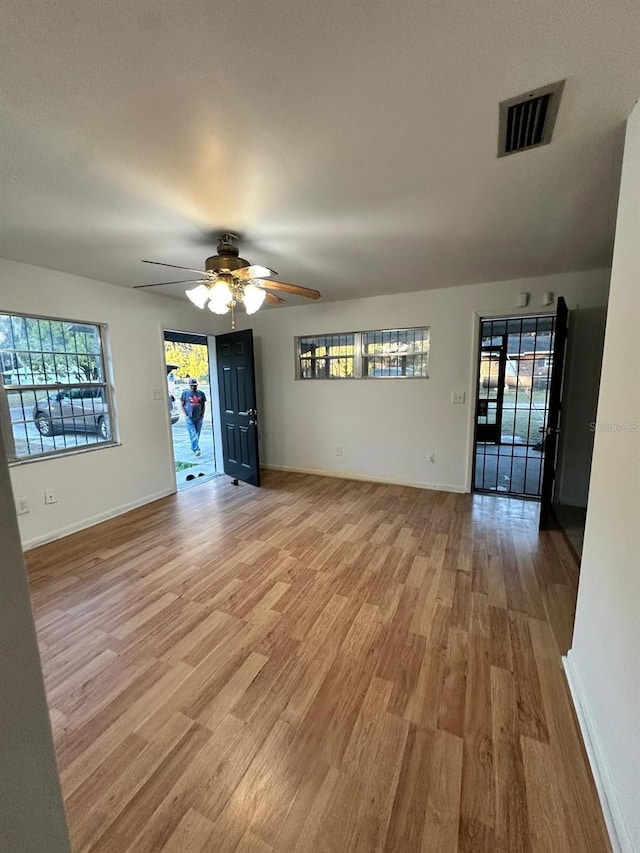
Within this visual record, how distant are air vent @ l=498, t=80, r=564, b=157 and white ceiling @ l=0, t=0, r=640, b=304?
0.04 metres

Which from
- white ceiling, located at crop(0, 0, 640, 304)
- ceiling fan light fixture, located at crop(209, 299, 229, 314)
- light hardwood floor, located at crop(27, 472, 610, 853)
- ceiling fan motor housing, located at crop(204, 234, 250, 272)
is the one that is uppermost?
white ceiling, located at crop(0, 0, 640, 304)

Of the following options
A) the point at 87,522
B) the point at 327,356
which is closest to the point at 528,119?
the point at 327,356

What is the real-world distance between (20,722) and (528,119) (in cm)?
229

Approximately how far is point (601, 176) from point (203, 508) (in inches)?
159

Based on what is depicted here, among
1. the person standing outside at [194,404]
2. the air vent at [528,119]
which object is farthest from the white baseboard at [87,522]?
the air vent at [528,119]

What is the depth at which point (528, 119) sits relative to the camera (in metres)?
1.29

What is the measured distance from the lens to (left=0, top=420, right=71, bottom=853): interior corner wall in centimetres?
57

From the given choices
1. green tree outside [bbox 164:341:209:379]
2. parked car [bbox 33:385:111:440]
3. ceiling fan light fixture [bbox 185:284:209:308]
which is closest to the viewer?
ceiling fan light fixture [bbox 185:284:209:308]

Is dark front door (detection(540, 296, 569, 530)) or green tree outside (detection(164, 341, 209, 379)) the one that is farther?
Result: green tree outside (detection(164, 341, 209, 379))

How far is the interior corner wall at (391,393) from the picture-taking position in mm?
3668

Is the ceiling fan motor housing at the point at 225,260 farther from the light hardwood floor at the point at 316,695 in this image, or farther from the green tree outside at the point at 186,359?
the green tree outside at the point at 186,359

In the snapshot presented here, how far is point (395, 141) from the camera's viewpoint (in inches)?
54.9

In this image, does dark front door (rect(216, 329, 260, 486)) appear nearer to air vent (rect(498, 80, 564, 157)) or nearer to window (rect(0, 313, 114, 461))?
window (rect(0, 313, 114, 461))

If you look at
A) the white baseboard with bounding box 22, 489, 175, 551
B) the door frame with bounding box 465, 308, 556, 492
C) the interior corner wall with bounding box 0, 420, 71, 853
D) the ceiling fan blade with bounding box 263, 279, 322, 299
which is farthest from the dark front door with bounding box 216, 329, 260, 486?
the interior corner wall with bounding box 0, 420, 71, 853
